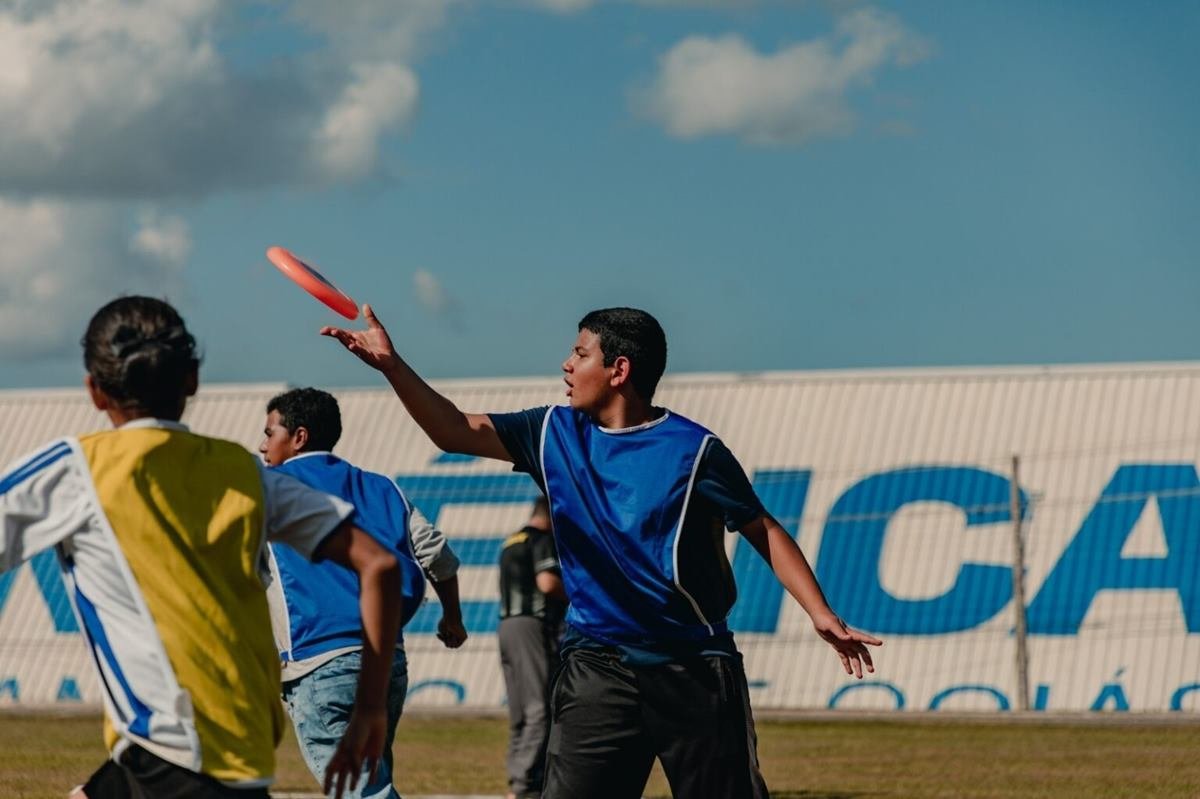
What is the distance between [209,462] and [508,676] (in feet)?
28.5

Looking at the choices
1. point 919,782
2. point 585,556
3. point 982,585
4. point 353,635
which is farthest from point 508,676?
point 982,585

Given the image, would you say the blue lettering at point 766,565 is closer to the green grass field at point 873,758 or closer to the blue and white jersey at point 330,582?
the green grass field at point 873,758

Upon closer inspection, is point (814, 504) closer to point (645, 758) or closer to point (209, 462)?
point (645, 758)

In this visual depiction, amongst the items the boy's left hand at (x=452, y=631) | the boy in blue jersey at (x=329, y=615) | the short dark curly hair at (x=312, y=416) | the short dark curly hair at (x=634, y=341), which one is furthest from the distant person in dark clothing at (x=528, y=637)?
the short dark curly hair at (x=634, y=341)

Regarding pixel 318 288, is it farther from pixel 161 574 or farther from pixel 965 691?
pixel 965 691

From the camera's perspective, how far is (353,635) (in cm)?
711

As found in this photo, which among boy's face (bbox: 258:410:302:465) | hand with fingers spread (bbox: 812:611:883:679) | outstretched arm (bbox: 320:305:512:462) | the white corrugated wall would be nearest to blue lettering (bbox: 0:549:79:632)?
the white corrugated wall

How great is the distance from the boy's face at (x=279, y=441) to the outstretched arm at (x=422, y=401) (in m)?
1.20

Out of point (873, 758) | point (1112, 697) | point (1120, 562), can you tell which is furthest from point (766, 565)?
point (873, 758)

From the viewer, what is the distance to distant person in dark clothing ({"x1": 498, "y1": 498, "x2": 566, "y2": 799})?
1242cm

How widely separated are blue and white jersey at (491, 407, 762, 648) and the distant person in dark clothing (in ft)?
19.7

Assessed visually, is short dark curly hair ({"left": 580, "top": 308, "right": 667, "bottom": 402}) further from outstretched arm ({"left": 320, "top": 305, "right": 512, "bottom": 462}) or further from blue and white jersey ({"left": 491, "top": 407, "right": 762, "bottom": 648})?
outstretched arm ({"left": 320, "top": 305, "right": 512, "bottom": 462})

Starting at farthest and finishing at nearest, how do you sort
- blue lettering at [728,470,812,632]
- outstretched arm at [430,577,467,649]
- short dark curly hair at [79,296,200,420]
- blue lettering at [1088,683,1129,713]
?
1. blue lettering at [728,470,812,632]
2. blue lettering at [1088,683,1129,713]
3. outstretched arm at [430,577,467,649]
4. short dark curly hair at [79,296,200,420]

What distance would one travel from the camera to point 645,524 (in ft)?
20.4
